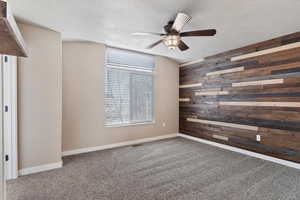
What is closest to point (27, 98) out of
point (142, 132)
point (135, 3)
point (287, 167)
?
point (135, 3)

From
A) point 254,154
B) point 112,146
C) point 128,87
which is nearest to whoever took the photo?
point 254,154

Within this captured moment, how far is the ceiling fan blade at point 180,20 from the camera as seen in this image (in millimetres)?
1944

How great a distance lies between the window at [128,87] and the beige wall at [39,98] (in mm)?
1253

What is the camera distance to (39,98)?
2.57m

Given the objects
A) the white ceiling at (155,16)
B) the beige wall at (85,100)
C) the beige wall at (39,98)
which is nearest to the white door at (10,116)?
the beige wall at (39,98)

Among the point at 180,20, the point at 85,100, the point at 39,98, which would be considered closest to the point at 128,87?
the point at 85,100

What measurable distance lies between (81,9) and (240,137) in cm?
412

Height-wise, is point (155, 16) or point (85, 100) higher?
point (155, 16)

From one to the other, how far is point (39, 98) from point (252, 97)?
433cm

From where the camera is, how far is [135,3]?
6.49 ft

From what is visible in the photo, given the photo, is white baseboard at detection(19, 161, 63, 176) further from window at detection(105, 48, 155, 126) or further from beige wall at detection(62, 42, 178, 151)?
window at detection(105, 48, 155, 126)

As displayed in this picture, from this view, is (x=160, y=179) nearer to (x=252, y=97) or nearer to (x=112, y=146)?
(x=112, y=146)

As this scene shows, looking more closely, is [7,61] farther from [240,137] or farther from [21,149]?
[240,137]

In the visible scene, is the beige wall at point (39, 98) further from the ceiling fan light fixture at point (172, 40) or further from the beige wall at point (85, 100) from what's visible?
the ceiling fan light fixture at point (172, 40)
